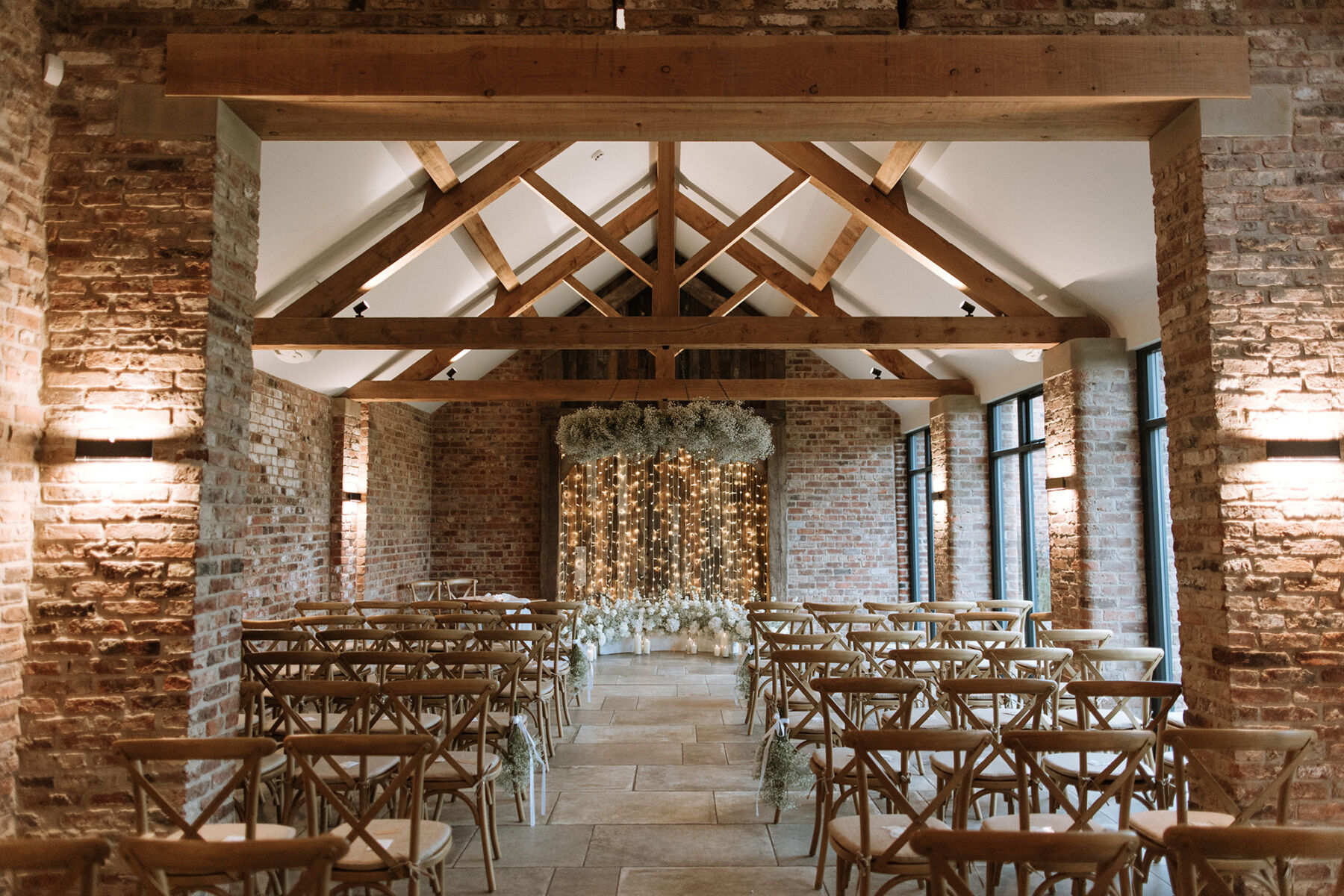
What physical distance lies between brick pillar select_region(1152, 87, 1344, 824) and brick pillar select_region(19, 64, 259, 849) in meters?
4.13

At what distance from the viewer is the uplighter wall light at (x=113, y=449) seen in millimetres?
3453

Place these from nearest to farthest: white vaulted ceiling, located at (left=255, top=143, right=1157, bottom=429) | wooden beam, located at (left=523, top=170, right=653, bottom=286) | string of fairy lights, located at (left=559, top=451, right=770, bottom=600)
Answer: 1. white vaulted ceiling, located at (left=255, top=143, right=1157, bottom=429)
2. wooden beam, located at (left=523, top=170, right=653, bottom=286)
3. string of fairy lights, located at (left=559, top=451, right=770, bottom=600)

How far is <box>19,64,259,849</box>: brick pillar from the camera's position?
3.35 m

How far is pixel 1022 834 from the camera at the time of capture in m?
1.72

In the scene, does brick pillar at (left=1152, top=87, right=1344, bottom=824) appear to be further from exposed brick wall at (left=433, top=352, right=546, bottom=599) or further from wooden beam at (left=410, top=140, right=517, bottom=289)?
exposed brick wall at (left=433, top=352, right=546, bottom=599)

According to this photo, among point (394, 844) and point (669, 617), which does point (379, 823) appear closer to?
point (394, 844)

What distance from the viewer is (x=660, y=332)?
285 inches

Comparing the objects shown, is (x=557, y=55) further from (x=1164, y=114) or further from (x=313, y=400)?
(x=313, y=400)

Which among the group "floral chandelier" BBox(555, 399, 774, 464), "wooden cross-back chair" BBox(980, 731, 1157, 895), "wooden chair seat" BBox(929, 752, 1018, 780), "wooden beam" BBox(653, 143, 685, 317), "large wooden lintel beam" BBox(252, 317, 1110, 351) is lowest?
"wooden chair seat" BBox(929, 752, 1018, 780)

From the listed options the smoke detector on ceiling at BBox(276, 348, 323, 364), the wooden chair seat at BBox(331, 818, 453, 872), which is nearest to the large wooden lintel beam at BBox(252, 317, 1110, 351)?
the smoke detector on ceiling at BBox(276, 348, 323, 364)

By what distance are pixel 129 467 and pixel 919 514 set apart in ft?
32.2

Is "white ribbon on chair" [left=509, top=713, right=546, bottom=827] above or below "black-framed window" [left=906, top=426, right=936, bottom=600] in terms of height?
below

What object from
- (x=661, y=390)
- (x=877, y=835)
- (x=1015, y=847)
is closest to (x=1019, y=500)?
(x=661, y=390)

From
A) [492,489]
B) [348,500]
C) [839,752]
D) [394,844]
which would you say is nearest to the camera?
[394,844]
